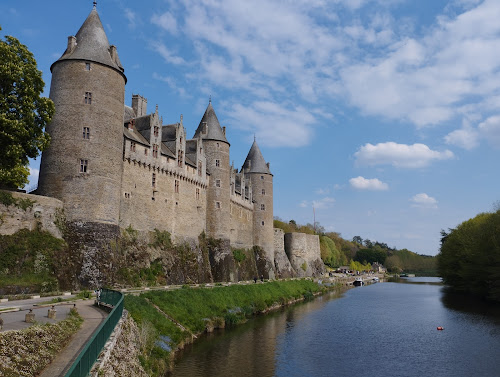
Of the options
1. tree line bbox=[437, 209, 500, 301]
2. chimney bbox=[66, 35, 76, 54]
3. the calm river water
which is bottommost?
the calm river water

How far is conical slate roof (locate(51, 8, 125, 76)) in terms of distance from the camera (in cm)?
3095

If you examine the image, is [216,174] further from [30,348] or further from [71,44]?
[30,348]

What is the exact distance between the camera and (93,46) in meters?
31.7

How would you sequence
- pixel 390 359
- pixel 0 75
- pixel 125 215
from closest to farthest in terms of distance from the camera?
1. pixel 390 359
2. pixel 0 75
3. pixel 125 215

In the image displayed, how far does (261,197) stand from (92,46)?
3654cm

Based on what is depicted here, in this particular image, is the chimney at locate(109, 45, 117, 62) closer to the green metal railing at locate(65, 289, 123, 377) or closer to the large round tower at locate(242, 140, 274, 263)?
the green metal railing at locate(65, 289, 123, 377)

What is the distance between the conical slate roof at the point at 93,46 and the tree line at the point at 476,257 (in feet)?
133

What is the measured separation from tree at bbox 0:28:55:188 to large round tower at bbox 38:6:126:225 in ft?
8.93

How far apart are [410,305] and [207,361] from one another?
34248 millimetres

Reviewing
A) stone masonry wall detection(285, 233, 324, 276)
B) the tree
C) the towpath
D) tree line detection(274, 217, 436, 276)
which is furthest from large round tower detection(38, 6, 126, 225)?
tree line detection(274, 217, 436, 276)

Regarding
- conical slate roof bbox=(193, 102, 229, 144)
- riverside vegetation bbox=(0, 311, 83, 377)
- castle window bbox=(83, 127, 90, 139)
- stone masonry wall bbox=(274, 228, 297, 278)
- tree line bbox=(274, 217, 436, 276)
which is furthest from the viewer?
tree line bbox=(274, 217, 436, 276)

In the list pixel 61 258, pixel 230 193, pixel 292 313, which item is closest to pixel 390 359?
pixel 292 313

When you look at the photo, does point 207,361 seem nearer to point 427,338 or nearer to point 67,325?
point 67,325

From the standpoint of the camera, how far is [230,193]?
52.5 meters
